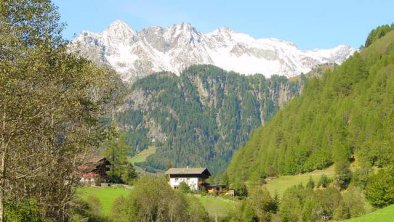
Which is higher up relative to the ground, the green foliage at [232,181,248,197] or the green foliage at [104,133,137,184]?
the green foliage at [104,133,137,184]

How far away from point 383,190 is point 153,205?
4604 cm

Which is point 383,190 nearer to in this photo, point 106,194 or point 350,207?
point 350,207

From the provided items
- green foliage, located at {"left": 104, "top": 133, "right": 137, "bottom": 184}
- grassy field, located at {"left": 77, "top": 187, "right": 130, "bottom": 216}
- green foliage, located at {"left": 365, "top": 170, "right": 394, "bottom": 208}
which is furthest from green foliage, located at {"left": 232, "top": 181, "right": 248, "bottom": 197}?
green foliage, located at {"left": 365, "top": 170, "right": 394, "bottom": 208}

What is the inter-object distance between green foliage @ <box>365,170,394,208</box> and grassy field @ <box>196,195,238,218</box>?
125 ft

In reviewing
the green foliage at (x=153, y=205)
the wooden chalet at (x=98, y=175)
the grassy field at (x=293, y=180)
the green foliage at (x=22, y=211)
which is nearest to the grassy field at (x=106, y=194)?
the wooden chalet at (x=98, y=175)

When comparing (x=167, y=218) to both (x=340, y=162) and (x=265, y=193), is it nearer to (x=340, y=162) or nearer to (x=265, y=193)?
(x=265, y=193)

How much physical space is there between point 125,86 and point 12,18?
58.9 ft

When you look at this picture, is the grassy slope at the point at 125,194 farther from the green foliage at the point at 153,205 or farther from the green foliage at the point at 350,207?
the green foliage at the point at 350,207

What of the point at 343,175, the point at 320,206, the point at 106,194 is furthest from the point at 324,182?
the point at 106,194

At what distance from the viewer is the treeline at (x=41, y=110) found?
30250 millimetres

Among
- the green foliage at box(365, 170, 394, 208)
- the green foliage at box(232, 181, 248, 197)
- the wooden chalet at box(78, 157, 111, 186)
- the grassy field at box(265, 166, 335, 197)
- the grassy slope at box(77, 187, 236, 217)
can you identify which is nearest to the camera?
the wooden chalet at box(78, 157, 111, 186)

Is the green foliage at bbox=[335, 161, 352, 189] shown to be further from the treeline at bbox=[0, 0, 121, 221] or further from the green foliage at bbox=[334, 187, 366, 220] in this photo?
the treeline at bbox=[0, 0, 121, 221]

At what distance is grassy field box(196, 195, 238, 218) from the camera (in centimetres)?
13012

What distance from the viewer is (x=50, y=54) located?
34.0 metres
